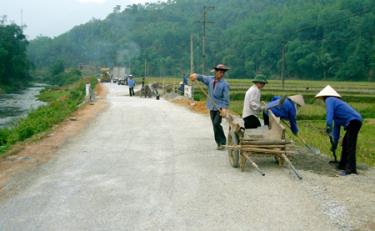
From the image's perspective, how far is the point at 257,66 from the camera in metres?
90.7

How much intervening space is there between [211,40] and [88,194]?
Result: 101 m

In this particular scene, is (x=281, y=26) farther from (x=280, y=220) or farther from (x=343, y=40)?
(x=280, y=220)

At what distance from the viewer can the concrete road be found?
554 cm

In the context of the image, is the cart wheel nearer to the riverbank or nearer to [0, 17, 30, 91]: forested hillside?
the riverbank

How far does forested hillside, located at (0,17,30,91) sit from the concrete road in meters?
73.0

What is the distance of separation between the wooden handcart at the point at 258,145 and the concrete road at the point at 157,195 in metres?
0.22

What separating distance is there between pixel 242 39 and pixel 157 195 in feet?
308

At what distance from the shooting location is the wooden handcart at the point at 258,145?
26.8 ft

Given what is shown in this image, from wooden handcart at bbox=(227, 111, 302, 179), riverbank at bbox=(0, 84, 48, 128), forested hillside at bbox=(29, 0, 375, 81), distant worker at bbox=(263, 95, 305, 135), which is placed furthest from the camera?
forested hillside at bbox=(29, 0, 375, 81)

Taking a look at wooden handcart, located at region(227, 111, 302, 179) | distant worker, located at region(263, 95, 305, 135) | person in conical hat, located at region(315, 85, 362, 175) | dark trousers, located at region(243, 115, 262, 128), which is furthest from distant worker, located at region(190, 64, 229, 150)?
person in conical hat, located at region(315, 85, 362, 175)

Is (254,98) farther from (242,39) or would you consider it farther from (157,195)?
(242,39)

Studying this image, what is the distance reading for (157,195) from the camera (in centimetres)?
664

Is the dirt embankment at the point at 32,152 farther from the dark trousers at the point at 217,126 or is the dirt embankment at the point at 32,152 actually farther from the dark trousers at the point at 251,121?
the dark trousers at the point at 251,121

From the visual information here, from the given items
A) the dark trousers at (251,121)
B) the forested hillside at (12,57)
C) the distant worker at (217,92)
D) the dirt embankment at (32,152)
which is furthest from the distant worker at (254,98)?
the forested hillside at (12,57)
